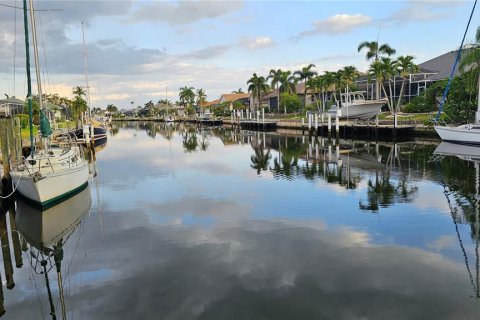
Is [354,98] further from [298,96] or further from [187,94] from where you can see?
[187,94]

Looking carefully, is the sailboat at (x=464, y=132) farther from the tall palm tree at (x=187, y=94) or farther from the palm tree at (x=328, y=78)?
the tall palm tree at (x=187, y=94)

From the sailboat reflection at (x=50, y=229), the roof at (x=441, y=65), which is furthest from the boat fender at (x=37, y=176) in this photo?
the roof at (x=441, y=65)

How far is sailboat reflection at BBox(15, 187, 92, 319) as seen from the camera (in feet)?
40.8

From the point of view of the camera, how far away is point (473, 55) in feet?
125

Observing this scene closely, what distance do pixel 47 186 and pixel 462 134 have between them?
1372 inches

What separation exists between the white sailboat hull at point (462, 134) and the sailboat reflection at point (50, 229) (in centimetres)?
3238

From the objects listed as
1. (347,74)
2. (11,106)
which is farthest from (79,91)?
(347,74)

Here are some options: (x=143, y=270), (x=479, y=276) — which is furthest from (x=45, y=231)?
(x=479, y=276)

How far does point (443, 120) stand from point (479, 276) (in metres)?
37.3

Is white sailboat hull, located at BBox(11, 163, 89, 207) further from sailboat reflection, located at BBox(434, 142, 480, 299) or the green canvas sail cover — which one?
sailboat reflection, located at BBox(434, 142, 480, 299)

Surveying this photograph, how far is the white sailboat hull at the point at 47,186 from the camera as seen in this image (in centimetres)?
1744

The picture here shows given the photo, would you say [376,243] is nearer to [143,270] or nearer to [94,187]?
[143,270]

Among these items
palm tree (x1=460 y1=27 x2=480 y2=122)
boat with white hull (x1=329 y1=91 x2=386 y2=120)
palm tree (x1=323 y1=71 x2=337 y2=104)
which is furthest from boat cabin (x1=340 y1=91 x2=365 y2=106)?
palm tree (x1=460 y1=27 x2=480 y2=122)

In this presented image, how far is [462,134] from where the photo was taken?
37.4 meters
